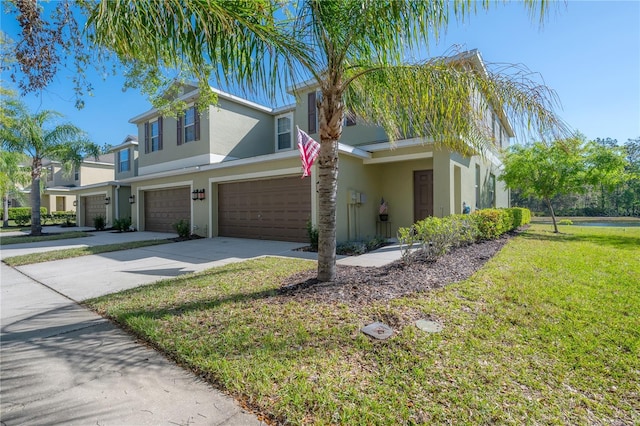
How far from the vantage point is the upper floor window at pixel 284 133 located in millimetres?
16703

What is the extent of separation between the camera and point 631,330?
3.64m

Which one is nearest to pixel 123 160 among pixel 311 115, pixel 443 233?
pixel 311 115

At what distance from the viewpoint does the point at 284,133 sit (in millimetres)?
17125

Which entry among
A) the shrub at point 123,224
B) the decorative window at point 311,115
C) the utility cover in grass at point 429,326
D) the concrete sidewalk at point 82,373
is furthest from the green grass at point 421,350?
the shrub at point 123,224

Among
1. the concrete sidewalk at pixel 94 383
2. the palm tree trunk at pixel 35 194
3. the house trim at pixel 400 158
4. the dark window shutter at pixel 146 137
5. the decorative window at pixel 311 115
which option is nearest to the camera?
the concrete sidewalk at pixel 94 383

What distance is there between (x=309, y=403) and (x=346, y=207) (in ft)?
27.9

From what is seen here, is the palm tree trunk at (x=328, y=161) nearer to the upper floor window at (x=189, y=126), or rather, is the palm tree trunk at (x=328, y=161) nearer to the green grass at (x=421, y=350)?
the green grass at (x=421, y=350)

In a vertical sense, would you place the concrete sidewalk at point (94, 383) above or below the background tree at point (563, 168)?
below

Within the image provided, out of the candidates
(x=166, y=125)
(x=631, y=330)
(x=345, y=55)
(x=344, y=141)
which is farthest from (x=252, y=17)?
(x=166, y=125)

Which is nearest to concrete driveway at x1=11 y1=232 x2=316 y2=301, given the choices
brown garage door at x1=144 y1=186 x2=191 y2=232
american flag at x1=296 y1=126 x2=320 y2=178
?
american flag at x1=296 y1=126 x2=320 y2=178

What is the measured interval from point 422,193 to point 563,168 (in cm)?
567

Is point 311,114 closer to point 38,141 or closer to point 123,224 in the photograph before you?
point 123,224

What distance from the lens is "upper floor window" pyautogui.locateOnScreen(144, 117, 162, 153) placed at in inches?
709

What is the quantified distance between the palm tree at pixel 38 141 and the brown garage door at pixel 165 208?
4.24 meters
